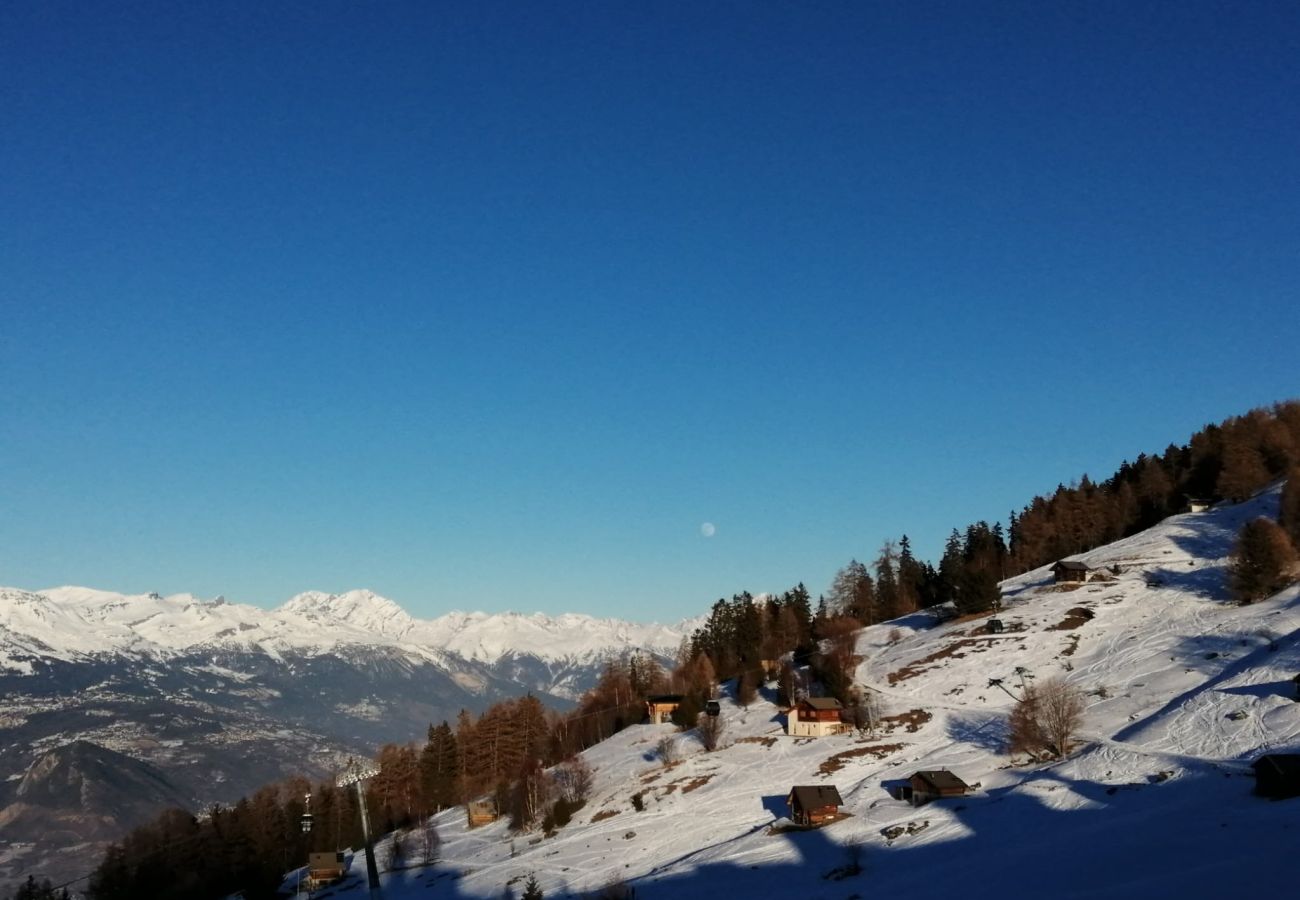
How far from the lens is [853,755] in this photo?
293 ft

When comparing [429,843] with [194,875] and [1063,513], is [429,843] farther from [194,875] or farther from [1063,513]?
[1063,513]

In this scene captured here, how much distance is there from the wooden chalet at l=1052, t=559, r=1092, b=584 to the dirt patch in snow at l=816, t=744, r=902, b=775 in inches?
2484

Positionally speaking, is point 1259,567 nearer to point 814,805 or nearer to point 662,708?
point 814,805

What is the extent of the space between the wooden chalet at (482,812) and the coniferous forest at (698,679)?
1.53 metres

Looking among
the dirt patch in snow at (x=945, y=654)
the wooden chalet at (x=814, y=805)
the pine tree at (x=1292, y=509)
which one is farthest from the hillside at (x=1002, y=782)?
the pine tree at (x=1292, y=509)

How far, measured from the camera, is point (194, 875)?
363 ft

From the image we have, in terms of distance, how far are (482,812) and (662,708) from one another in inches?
1362

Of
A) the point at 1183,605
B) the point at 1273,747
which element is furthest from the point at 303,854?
the point at 1183,605

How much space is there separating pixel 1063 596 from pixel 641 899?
97.0 meters

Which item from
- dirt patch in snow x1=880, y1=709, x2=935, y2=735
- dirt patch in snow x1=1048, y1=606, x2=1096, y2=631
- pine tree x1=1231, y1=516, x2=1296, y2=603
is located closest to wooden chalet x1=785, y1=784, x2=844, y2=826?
dirt patch in snow x1=880, y1=709, x2=935, y2=735

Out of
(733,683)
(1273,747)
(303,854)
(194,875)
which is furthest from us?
(733,683)

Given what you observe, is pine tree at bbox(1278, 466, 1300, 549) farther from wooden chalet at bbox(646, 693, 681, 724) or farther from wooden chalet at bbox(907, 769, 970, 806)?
wooden chalet at bbox(646, 693, 681, 724)

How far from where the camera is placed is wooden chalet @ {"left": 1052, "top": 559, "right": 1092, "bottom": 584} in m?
135

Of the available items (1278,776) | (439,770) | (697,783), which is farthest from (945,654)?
(439,770)
